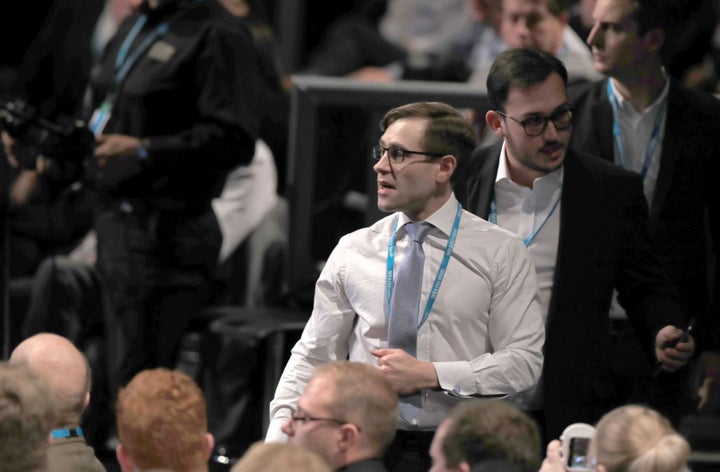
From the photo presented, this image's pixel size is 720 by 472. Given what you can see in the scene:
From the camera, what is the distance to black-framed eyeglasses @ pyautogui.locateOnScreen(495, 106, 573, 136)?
454cm

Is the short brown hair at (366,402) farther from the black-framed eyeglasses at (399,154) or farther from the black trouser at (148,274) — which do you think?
the black trouser at (148,274)

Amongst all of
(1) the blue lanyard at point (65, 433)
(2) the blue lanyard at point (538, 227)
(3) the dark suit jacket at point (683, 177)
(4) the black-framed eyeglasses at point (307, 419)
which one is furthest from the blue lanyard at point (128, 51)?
(4) the black-framed eyeglasses at point (307, 419)

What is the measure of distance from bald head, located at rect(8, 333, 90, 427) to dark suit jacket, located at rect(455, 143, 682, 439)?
3.94ft

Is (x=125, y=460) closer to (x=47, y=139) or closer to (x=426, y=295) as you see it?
(x=426, y=295)

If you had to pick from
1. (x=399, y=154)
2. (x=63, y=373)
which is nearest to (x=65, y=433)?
(x=63, y=373)

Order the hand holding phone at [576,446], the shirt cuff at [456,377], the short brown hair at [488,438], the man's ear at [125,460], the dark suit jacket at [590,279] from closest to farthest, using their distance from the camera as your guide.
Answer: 1. the short brown hair at [488,438]
2. the man's ear at [125,460]
3. the hand holding phone at [576,446]
4. the shirt cuff at [456,377]
5. the dark suit jacket at [590,279]

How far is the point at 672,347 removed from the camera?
4586 mm

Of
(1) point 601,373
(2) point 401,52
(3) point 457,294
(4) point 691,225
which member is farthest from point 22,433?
(2) point 401,52

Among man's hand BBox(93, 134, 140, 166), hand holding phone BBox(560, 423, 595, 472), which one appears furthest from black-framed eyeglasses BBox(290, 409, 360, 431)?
man's hand BBox(93, 134, 140, 166)

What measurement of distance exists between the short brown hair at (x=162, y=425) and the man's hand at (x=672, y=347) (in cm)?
146

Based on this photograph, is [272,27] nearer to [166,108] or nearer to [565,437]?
[166,108]

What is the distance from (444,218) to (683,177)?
1225mm

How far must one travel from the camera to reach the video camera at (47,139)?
19.4ft

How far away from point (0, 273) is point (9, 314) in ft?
0.95
